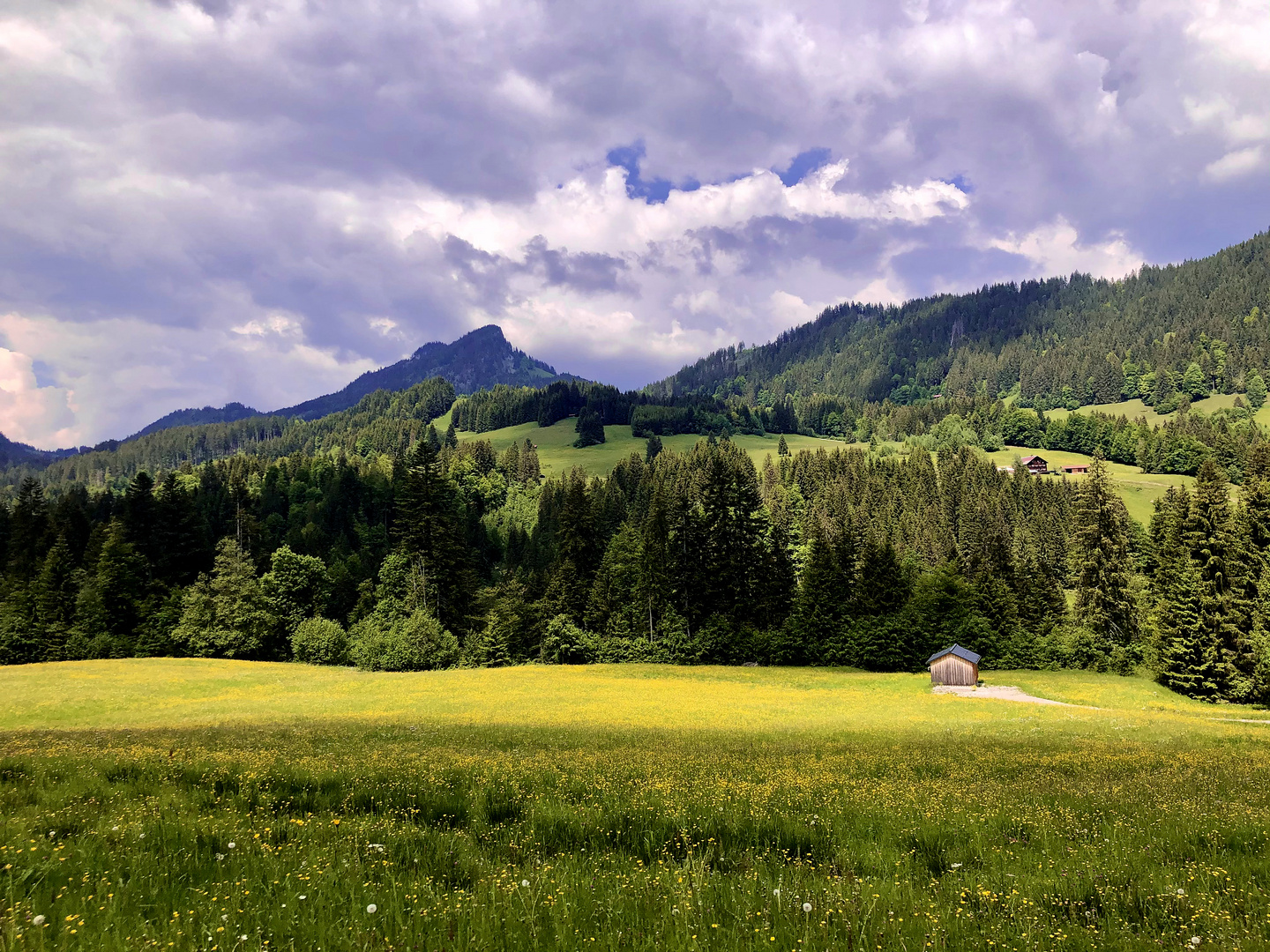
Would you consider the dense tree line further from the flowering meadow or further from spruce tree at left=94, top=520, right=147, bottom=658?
the flowering meadow

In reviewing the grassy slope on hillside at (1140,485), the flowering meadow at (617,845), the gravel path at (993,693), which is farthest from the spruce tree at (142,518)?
the grassy slope on hillside at (1140,485)

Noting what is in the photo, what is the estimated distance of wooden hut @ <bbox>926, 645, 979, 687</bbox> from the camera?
2053 inches

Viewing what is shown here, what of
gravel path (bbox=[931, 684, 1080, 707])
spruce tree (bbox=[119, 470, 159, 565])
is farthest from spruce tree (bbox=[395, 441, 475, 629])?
gravel path (bbox=[931, 684, 1080, 707])

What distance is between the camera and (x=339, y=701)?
128ft

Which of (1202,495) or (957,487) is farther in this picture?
(957,487)

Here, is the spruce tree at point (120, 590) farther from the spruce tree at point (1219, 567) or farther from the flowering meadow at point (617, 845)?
the spruce tree at point (1219, 567)

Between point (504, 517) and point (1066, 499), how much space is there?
13678cm

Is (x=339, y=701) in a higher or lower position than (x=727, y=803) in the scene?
lower

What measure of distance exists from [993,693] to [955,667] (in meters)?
3.79

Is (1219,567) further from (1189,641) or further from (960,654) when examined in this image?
(960,654)

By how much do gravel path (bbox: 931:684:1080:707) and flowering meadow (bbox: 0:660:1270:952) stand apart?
31182mm

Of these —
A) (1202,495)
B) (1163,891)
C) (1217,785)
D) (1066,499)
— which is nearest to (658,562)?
(1202,495)

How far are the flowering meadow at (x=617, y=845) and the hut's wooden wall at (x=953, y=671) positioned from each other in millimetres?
37082

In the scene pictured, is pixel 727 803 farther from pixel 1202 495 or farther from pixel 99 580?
pixel 99 580
